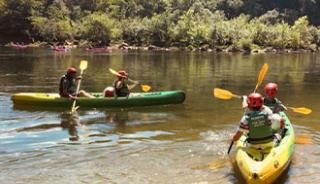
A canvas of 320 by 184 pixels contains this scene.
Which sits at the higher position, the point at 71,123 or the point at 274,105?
the point at 274,105

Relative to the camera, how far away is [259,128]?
8.55m

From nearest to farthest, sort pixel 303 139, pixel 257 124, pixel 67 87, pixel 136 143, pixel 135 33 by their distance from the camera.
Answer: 1. pixel 257 124
2. pixel 136 143
3. pixel 303 139
4. pixel 67 87
5. pixel 135 33

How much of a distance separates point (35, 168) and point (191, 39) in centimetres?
6053

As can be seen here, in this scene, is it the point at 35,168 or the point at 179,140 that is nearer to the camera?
the point at 35,168

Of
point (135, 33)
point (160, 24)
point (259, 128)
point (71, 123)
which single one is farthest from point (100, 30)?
point (259, 128)

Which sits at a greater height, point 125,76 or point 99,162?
point 125,76

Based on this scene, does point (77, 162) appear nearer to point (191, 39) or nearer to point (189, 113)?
point (189, 113)

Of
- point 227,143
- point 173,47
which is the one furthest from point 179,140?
point 173,47

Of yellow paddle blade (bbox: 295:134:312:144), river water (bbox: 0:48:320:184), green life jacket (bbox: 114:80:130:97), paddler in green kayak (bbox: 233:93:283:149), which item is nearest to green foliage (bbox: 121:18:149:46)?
river water (bbox: 0:48:320:184)

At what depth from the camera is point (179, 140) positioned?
11.4m

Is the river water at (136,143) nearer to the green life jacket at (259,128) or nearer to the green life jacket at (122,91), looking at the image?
the green life jacket at (122,91)

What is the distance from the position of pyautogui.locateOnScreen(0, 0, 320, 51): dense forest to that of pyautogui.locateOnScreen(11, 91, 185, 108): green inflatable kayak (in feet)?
156

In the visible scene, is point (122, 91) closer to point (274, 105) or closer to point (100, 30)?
point (274, 105)

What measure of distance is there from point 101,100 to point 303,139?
20.7ft
